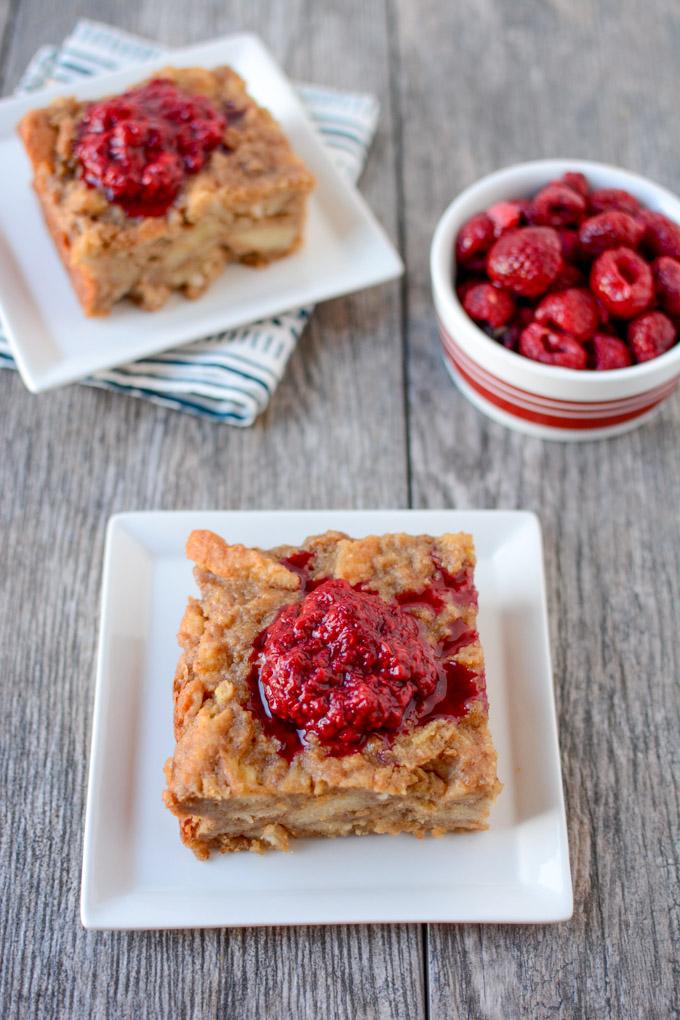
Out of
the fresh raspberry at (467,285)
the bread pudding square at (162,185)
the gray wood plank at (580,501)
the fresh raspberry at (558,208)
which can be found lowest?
the gray wood plank at (580,501)

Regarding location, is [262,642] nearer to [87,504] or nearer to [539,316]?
[87,504]

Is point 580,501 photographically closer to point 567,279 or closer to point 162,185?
point 567,279

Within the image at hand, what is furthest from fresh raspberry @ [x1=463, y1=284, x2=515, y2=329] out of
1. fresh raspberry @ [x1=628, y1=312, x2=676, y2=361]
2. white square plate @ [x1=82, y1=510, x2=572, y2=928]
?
white square plate @ [x1=82, y1=510, x2=572, y2=928]

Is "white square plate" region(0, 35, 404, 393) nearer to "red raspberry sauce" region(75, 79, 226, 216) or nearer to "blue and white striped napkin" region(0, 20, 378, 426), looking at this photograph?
"blue and white striped napkin" region(0, 20, 378, 426)

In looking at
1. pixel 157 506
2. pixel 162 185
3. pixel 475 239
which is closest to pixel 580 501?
pixel 475 239

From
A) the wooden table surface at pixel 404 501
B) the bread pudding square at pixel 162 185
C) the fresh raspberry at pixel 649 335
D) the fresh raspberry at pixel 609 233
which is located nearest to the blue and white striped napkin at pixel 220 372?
the wooden table surface at pixel 404 501

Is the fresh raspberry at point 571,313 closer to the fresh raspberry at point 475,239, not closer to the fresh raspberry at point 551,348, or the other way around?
the fresh raspberry at point 551,348
